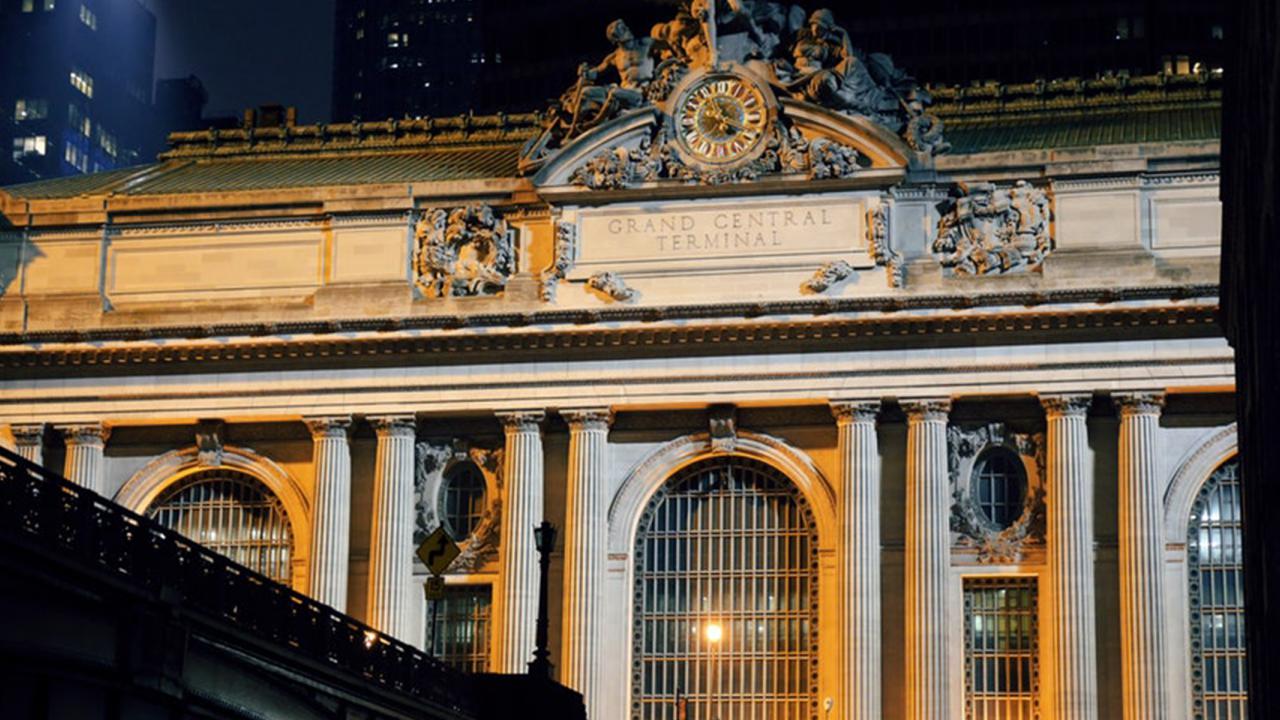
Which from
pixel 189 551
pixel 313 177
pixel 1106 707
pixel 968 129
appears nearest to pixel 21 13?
pixel 313 177

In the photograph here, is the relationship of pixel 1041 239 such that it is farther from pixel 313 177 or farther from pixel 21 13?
pixel 21 13

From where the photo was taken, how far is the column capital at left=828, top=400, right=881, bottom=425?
7581 centimetres

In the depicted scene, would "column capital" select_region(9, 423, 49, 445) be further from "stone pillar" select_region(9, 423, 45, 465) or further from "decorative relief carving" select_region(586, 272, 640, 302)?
"decorative relief carving" select_region(586, 272, 640, 302)

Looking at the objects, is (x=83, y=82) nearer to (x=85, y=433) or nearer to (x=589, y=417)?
(x=85, y=433)

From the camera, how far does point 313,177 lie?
8744 centimetres

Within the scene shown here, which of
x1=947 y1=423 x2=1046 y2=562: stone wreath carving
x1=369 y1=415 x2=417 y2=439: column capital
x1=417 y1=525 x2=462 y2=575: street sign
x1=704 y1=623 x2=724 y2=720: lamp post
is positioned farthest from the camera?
x1=369 y1=415 x2=417 y2=439: column capital

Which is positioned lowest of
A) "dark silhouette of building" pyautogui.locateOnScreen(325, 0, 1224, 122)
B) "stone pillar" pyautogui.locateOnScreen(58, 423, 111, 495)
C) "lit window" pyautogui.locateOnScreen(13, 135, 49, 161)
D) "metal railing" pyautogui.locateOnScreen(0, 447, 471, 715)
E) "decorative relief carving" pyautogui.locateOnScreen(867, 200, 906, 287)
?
"metal railing" pyautogui.locateOnScreen(0, 447, 471, 715)

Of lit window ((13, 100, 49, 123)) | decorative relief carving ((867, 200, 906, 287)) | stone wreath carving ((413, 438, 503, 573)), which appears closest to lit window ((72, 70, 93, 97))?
lit window ((13, 100, 49, 123))

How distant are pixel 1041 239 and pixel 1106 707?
12.9 metres

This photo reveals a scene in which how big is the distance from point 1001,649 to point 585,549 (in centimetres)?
1164

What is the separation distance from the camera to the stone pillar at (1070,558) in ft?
239

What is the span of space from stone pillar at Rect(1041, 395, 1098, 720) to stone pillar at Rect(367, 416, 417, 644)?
17.9 meters

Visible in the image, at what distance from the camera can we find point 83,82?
17488 centimetres

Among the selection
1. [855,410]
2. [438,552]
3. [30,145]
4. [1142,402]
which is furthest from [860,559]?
[30,145]
